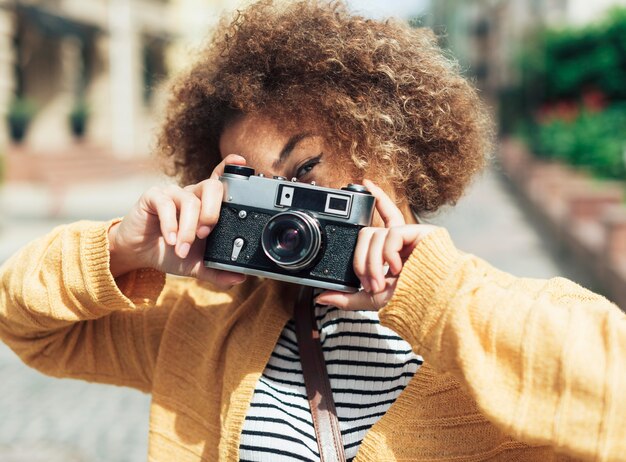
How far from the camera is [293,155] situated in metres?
1.57

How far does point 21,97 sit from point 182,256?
18.8 meters

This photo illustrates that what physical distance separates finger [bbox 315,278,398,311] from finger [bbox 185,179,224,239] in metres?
0.27

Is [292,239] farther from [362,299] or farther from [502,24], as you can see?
[502,24]

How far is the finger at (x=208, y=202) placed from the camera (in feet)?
4.91

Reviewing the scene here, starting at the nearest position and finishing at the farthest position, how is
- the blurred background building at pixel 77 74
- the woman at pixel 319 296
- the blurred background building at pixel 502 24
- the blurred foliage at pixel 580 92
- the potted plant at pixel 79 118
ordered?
the woman at pixel 319 296
the blurred foliage at pixel 580 92
the blurred background building at pixel 77 74
the potted plant at pixel 79 118
the blurred background building at pixel 502 24

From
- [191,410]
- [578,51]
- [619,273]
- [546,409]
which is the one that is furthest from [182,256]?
[578,51]

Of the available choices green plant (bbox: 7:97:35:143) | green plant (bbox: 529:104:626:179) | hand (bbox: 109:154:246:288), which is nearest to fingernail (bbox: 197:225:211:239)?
hand (bbox: 109:154:246:288)

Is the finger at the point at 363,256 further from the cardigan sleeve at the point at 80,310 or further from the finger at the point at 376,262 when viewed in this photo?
the cardigan sleeve at the point at 80,310

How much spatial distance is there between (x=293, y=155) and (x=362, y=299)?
351 mm

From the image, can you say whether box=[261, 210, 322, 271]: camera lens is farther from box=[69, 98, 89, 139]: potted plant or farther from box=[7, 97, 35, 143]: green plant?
box=[69, 98, 89, 139]: potted plant

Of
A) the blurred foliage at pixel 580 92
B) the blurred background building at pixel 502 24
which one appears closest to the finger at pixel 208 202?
the blurred foliage at pixel 580 92

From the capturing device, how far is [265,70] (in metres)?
1.64

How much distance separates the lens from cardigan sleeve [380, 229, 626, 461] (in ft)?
3.75

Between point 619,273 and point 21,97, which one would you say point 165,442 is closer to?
point 619,273
